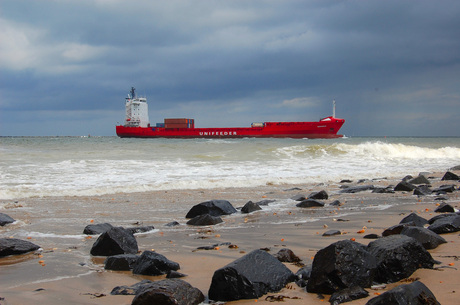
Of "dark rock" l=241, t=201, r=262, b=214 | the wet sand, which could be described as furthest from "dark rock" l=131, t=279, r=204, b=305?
"dark rock" l=241, t=201, r=262, b=214

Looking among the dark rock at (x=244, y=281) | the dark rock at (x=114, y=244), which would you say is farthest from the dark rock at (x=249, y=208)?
the dark rock at (x=244, y=281)

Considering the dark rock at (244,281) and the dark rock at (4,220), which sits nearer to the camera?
the dark rock at (244,281)

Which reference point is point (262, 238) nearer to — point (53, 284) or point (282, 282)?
point (282, 282)

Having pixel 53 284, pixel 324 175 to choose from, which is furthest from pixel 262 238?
pixel 324 175

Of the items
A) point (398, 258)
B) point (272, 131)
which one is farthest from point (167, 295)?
point (272, 131)

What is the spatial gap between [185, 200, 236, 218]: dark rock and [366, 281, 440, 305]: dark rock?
12.5ft

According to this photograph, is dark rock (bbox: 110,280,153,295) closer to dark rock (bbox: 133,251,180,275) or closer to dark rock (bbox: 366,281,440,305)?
dark rock (bbox: 133,251,180,275)

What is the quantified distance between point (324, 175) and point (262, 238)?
28.1ft

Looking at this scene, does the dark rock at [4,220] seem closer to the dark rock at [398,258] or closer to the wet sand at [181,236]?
the wet sand at [181,236]

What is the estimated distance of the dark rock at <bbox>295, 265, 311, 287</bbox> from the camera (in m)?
2.61

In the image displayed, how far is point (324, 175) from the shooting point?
40.4ft

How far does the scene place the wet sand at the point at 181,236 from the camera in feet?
8.46

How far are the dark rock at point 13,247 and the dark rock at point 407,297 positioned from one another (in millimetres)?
3109

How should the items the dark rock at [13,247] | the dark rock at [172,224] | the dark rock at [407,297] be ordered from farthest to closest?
the dark rock at [172,224] < the dark rock at [13,247] < the dark rock at [407,297]
